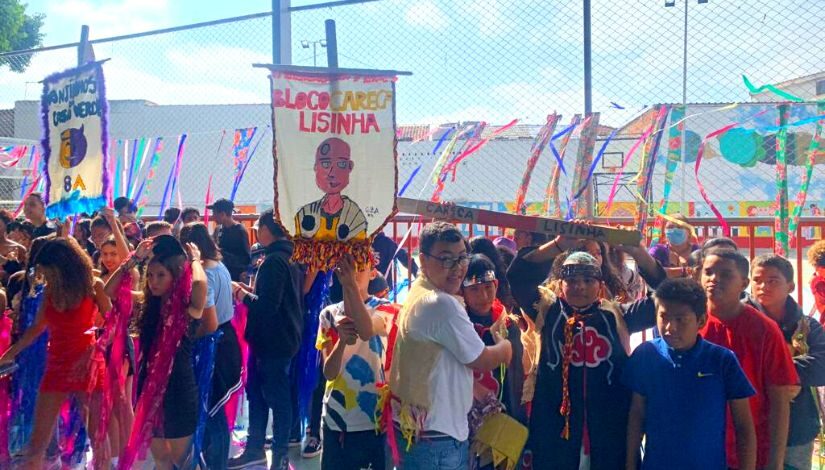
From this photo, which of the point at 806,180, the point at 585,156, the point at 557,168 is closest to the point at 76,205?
the point at 585,156

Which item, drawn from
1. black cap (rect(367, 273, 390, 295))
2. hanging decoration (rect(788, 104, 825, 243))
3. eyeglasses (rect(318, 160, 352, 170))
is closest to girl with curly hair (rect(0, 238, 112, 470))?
black cap (rect(367, 273, 390, 295))

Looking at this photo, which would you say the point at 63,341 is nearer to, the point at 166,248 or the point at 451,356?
A: the point at 166,248

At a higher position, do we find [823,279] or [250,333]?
[823,279]

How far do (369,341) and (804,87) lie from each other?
11.2ft

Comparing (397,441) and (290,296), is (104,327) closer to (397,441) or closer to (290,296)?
(290,296)

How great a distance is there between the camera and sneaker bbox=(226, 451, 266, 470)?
4.66m

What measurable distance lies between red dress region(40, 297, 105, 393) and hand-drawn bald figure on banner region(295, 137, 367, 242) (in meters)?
1.92

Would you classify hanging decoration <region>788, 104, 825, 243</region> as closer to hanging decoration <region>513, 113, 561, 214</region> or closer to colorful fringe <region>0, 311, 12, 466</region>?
hanging decoration <region>513, 113, 561, 214</region>

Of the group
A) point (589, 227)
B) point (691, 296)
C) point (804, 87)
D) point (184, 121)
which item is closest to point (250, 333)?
point (589, 227)

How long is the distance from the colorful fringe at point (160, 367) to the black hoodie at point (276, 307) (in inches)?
25.4

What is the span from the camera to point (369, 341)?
3.39 meters

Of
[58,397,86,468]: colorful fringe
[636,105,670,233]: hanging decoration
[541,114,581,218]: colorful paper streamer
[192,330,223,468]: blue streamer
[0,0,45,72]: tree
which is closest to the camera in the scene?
[192,330,223,468]: blue streamer

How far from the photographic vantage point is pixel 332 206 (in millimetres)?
3129

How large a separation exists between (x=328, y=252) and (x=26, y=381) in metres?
2.79
